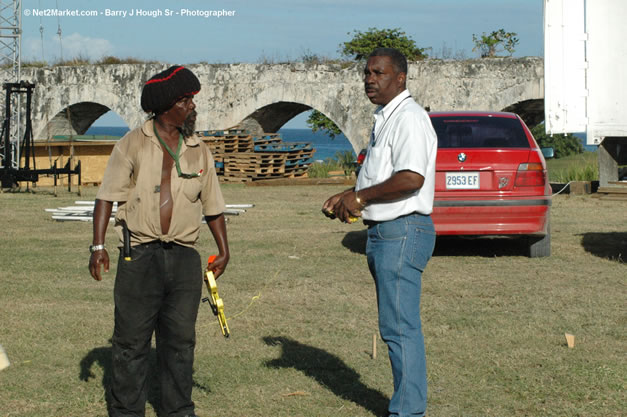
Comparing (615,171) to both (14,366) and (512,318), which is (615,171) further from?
(14,366)

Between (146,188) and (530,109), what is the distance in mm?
20940

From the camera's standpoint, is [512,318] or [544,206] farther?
[544,206]

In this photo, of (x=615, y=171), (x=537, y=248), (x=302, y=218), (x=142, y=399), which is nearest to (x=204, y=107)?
(x=302, y=218)

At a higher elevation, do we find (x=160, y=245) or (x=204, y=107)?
(x=204, y=107)

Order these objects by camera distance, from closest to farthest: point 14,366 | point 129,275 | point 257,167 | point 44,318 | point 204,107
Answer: point 129,275, point 14,366, point 44,318, point 257,167, point 204,107

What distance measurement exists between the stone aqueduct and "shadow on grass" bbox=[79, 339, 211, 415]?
16696 millimetres

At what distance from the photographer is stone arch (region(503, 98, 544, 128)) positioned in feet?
74.0

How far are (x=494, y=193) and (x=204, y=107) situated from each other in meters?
18.0

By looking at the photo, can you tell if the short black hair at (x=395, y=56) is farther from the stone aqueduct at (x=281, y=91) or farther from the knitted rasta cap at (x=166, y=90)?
the stone aqueduct at (x=281, y=91)

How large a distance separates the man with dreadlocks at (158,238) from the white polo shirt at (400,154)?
854 mm

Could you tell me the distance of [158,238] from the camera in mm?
3959

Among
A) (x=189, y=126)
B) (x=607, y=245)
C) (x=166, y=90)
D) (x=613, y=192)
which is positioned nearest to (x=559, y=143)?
(x=613, y=192)

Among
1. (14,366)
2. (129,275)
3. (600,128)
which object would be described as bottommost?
(14,366)

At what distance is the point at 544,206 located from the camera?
890 cm
